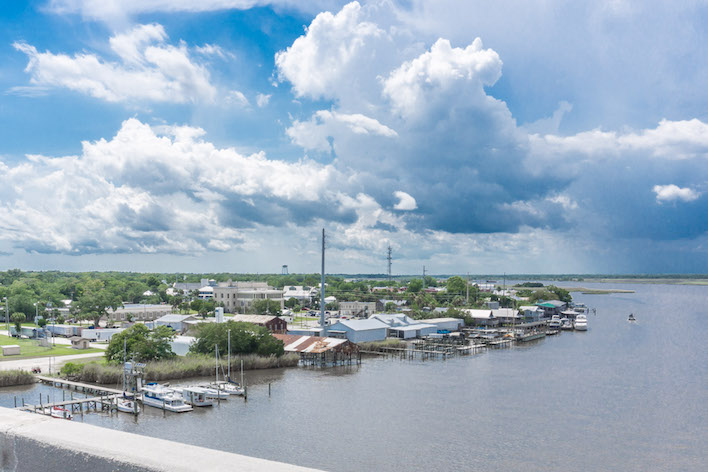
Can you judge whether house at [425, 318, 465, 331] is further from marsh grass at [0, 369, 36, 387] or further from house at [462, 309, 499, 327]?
marsh grass at [0, 369, 36, 387]


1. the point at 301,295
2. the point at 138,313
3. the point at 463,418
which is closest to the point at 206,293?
the point at 301,295

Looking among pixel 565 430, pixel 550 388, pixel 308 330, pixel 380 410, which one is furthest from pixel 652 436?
pixel 308 330

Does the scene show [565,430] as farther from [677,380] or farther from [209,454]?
[209,454]

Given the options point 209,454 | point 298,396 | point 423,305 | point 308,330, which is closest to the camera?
point 209,454

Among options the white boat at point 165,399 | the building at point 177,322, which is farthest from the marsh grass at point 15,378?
the building at point 177,322

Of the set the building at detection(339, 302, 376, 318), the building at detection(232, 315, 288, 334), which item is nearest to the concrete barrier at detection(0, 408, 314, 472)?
the building at detection(232, 315, 288, 334)

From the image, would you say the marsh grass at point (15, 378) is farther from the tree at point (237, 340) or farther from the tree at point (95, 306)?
the tree at point (95, 306)

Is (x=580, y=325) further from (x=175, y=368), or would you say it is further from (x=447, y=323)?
(x=175, y=368)
